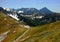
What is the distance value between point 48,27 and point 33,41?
41944 millimetres

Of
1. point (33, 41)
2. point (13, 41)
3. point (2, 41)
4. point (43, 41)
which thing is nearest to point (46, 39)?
point (43, 41)

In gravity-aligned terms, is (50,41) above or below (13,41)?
above

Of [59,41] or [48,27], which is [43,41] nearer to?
[59,41]

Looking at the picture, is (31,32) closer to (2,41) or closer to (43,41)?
(2,41)

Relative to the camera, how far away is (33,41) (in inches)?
3880

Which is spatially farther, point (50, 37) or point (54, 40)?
point (50, 37)

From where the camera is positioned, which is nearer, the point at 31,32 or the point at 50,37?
the point at 50,37

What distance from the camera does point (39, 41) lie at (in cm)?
9475

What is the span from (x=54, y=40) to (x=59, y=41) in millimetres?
3577

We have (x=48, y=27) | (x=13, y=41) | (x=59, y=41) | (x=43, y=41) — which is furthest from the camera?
(x=48, y=27)

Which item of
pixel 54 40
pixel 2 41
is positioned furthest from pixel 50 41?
pixel 2 41

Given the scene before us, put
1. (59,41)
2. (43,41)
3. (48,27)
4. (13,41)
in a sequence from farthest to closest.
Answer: (48,27) → (13,41) → (43,41) → (59,41)

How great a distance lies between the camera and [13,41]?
129 metres

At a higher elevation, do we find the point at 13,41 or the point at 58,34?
the point at 58,34
